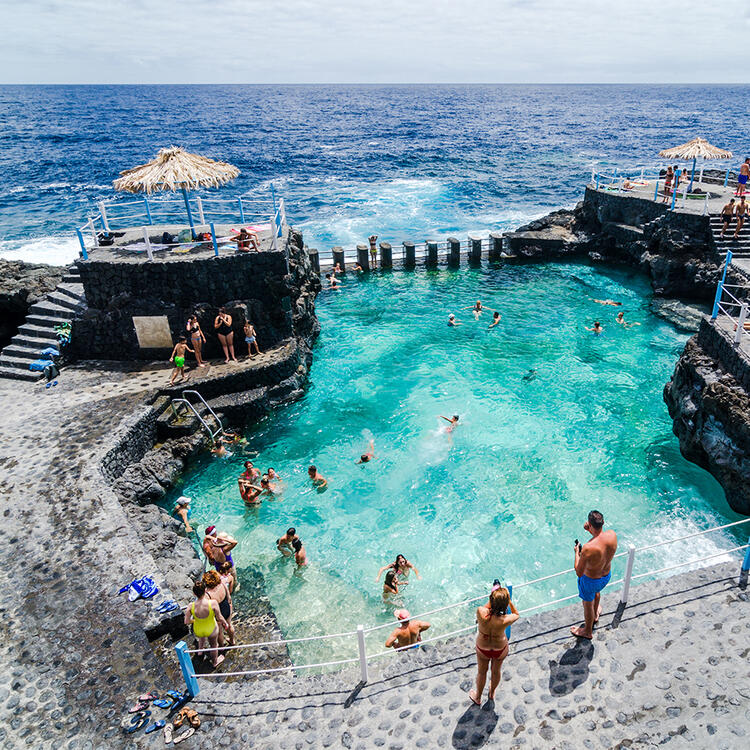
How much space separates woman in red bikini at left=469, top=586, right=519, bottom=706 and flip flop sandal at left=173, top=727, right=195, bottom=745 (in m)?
3.84

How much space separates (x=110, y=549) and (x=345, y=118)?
13406cm

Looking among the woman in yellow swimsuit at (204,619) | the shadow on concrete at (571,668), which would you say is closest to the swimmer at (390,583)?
the woman in yellow swimsuit at (204,619)

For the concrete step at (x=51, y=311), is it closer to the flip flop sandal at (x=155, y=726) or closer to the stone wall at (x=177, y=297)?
the stone wall at (x=177, y=297)

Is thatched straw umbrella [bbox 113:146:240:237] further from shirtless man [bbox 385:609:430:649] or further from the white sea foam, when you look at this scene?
the white sea foam

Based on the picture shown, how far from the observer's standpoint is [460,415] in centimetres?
1745

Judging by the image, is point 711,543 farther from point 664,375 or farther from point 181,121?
point 181,121

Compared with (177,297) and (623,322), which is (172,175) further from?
(623,322)

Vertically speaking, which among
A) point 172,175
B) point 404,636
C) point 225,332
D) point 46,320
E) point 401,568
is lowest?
point 401,568

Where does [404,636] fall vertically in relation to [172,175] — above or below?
below

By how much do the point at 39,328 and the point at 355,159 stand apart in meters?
62.7

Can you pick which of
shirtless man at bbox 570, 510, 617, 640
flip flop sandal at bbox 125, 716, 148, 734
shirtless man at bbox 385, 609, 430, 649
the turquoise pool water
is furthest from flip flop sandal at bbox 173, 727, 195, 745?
shirtless man at bbox 570, 510, 617, 640

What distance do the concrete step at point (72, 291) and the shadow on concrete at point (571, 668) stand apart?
60.0 feet

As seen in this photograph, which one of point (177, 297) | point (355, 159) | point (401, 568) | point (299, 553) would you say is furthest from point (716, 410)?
point (355, 159)

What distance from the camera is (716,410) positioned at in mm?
13219
